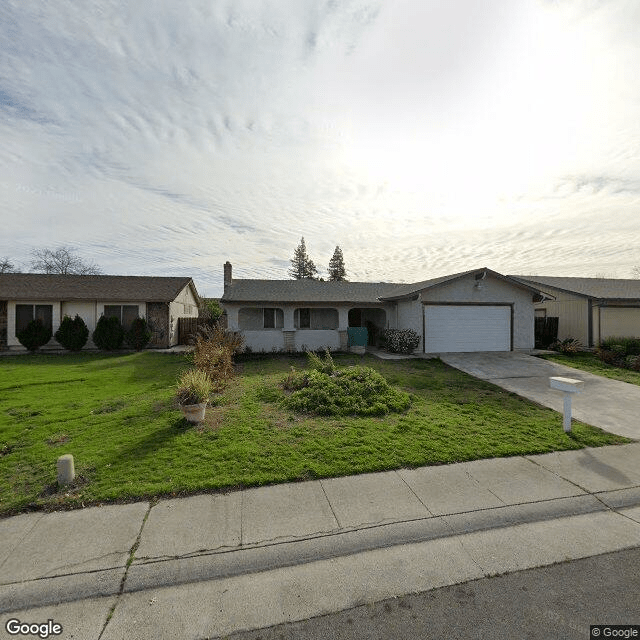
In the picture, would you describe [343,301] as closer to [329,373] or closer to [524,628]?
[329,373]

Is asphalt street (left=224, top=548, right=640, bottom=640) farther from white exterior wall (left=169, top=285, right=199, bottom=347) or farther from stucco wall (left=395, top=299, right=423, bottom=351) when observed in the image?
white exterior wall (left=169, top=285, right=199, bottom=347)

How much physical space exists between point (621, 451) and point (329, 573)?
5.60m

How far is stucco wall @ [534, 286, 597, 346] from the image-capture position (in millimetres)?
17609

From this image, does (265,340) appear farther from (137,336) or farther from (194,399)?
(194,399)

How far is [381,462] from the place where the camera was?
508 centimetres

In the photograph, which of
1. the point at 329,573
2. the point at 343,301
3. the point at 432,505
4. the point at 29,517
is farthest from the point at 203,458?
the point at 343,301

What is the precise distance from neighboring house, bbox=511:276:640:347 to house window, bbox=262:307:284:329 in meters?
15.5

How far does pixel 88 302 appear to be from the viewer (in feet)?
59.2

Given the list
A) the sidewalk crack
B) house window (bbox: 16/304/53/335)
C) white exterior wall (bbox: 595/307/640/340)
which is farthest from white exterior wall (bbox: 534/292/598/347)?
house window (bbox: 16/304/53/335)

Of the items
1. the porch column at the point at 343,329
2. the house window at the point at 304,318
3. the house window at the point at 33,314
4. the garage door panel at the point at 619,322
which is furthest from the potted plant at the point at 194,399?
the garage door panel at the point at 619,322

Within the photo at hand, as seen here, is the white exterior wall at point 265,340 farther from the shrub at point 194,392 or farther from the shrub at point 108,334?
the shrub at point 194,392

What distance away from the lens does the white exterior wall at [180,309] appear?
19484mm

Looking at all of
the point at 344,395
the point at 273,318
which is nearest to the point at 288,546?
the point at 344,395

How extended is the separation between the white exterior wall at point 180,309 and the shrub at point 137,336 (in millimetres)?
882
